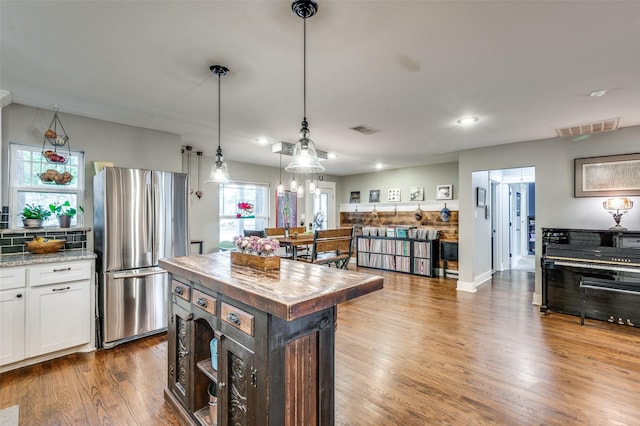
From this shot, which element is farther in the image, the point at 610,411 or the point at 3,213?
the point at 3,213

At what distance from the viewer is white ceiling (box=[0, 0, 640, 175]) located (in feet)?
5.16

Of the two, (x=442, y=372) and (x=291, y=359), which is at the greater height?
(x=291, y=359)

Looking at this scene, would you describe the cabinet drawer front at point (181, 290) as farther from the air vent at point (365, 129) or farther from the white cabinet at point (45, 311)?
the air vent at point (365, 129)

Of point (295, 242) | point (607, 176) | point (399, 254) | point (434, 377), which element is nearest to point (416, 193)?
point (399, 254)

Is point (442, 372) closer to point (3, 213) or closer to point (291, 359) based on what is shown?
point (291, 359)

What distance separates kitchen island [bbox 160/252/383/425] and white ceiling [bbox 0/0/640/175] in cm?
142

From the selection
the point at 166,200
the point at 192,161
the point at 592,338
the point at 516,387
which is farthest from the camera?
the point at 192,161

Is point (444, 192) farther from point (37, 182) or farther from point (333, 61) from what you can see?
point (37, 182)

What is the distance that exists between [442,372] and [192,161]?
4984mm

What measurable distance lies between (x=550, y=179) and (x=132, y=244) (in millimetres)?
5307

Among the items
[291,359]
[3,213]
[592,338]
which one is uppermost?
[3,213]

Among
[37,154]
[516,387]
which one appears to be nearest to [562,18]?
[516,387]

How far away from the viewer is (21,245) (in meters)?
2.90

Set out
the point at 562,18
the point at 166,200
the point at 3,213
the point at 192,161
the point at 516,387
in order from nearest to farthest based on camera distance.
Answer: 1. the point at 562,18
2. the point at 516,387
3. the point at 3,213
4. the point at 166,200
5. the point at 192,161
